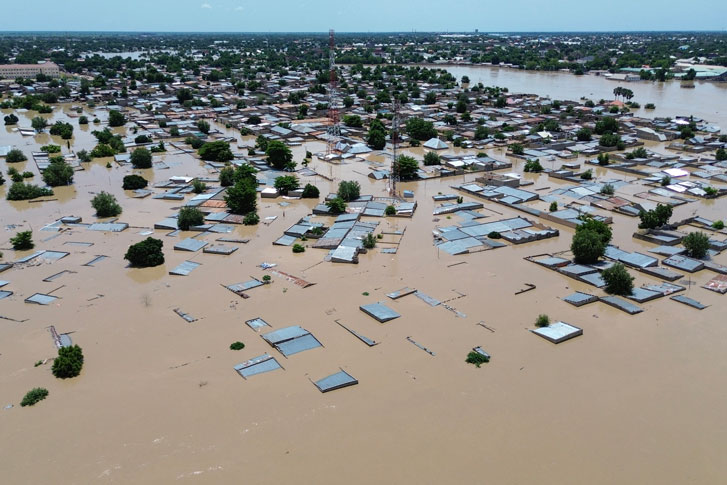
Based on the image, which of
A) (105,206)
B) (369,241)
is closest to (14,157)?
(105,206)

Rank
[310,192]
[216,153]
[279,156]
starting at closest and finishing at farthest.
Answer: [310,192] → [279,156] → [216,153]

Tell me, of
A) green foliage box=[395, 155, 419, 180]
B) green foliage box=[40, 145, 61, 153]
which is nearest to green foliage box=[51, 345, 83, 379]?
green foliage box=[395, 155, 419, 180]

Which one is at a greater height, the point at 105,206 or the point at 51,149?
the point at 51,149

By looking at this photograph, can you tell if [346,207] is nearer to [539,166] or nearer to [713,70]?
[539,166]

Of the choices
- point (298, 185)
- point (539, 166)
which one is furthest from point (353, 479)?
point (539, 166)

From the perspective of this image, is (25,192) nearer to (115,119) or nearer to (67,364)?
(67,364)

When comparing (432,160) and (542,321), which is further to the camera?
(432,160)
